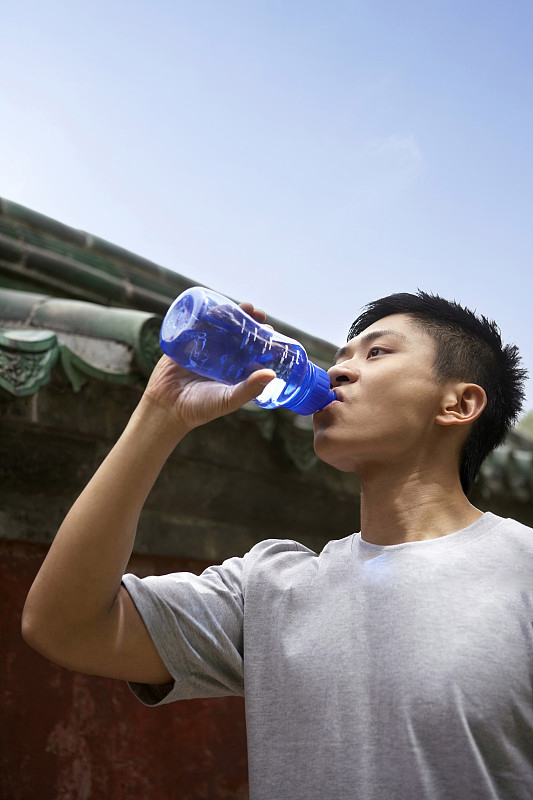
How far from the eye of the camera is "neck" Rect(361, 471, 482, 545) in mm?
1796

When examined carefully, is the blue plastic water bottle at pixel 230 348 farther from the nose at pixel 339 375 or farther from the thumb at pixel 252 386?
the thumb at pixel 252 386

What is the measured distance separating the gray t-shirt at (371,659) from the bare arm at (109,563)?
3.0 inches

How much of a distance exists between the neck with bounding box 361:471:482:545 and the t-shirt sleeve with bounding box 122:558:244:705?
0.37 meters

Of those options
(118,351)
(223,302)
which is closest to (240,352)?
(223,302)

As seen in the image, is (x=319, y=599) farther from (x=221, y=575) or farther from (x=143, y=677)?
(x=143, y=677)

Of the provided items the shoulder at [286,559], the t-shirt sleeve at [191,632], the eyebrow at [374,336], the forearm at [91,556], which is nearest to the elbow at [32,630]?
the forearm at [91,556]

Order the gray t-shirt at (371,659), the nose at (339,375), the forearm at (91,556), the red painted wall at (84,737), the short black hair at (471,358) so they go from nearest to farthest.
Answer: the gray t-shirt at (371,659)
the forearm at (91,556)
the nose at (339,375)
the short black hair at (471,358)
the red painted wall at (84,737)

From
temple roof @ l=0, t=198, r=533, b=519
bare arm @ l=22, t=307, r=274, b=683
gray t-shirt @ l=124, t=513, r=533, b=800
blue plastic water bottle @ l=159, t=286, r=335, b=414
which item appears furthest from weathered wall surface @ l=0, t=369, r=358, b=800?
gray t-shirt @ l=124, t=513, r=533, b=800

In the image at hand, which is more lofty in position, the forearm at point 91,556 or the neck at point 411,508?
the neck at point 411,508

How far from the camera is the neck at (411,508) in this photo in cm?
180

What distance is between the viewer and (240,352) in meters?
1.93

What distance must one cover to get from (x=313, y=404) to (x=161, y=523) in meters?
1.69

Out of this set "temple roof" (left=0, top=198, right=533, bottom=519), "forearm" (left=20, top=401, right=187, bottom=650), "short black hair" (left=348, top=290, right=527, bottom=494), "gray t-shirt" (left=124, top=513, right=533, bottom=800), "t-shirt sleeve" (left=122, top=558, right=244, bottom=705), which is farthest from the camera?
"temple roof" (left=0, top=198, right=533, bottom=519)

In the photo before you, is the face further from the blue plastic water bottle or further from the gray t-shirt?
the gray t-shirt
